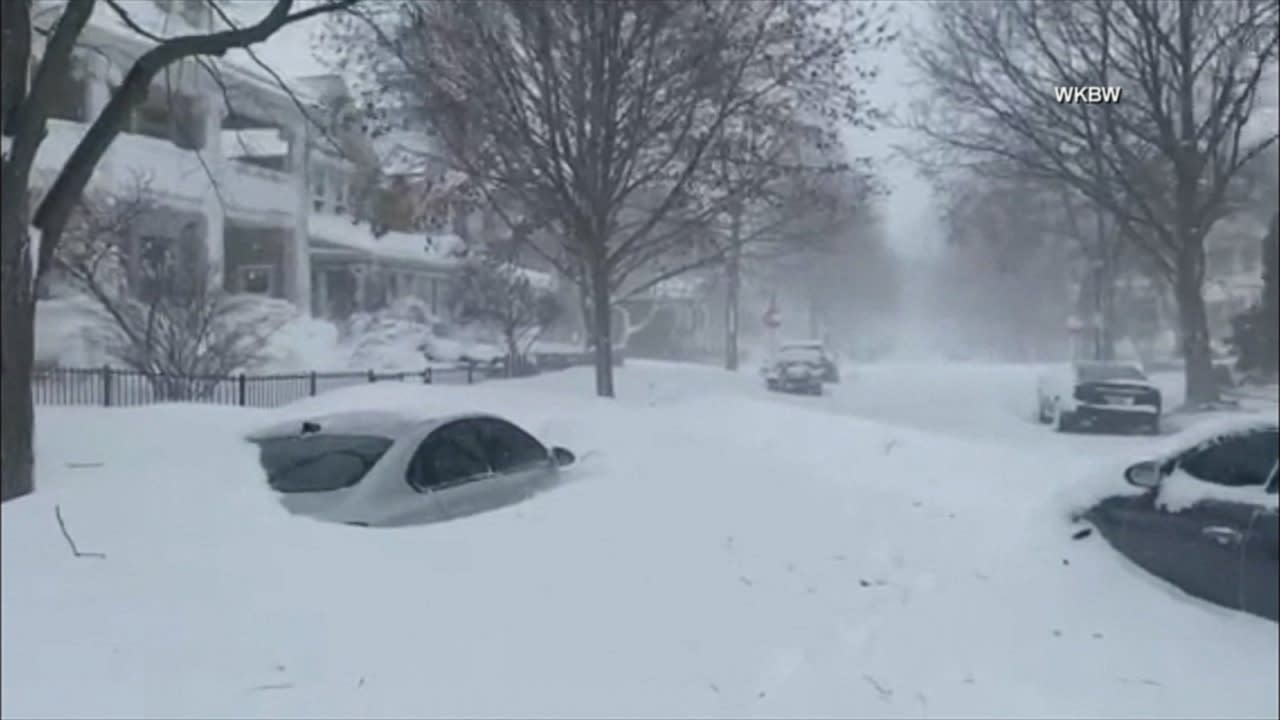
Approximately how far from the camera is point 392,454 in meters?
4.83

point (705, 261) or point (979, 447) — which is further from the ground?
point (705, 261)

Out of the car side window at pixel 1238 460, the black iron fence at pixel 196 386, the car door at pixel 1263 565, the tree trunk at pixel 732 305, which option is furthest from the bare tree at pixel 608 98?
the car door at pixel 1263 565

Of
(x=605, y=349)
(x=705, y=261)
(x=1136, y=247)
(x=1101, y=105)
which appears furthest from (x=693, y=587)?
(x=705, y=261)

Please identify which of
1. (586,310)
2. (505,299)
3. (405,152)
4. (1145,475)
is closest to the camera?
(1145,475)

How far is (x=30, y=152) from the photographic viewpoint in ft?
14.7

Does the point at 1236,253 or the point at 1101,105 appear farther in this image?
the point at 1236,253

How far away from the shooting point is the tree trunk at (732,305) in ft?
28.0

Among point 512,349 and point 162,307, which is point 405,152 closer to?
point 162,307

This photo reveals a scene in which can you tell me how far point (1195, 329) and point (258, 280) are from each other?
16.8 feet

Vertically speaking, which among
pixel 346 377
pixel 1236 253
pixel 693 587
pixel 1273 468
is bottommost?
pixel 693 587

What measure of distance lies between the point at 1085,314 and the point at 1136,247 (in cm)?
241

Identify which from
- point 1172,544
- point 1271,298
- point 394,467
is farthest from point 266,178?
point 1271,298

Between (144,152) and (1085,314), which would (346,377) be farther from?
(1085,314)

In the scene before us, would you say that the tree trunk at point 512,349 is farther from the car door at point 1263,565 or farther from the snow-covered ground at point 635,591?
the car door at point 1263,565
